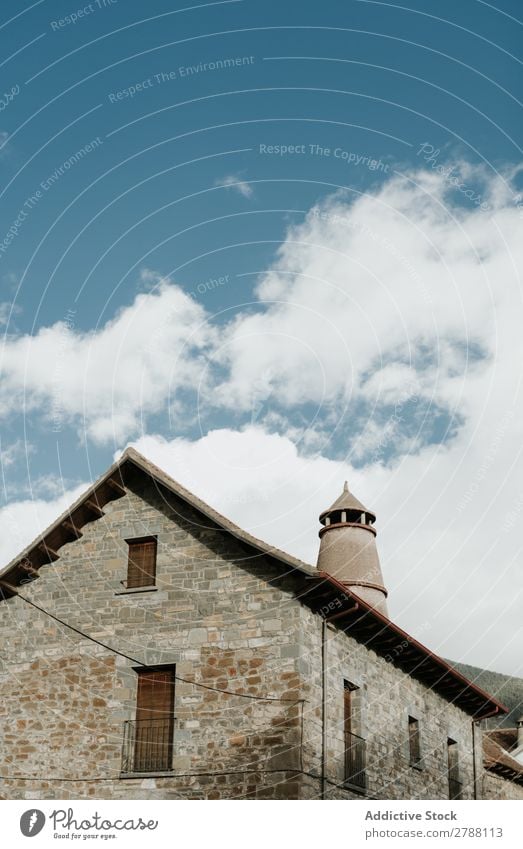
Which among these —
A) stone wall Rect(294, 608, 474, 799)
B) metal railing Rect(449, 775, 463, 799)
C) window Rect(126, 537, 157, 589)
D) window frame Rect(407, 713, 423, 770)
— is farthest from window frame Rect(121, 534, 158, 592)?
metal railing Rect(449, 775, 463, 799)

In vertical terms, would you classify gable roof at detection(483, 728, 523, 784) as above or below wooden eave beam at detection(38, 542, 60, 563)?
below

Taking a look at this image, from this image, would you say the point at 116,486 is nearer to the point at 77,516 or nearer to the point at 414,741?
the point at 77,516

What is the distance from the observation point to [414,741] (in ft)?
64.3

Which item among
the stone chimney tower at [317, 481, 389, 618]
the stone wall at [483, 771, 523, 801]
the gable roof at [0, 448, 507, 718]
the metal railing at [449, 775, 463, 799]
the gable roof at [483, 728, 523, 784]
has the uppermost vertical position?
the stone chimney tower at [317, 481, 389, 618]

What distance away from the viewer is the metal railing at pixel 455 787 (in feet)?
69.4

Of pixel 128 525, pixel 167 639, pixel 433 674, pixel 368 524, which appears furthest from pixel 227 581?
pixel 368 524

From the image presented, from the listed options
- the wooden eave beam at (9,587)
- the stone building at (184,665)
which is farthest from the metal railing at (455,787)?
the wooden eave beam at (9,587)

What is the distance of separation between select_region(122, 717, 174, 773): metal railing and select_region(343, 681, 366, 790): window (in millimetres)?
3241

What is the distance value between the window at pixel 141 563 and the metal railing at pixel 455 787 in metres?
9.53

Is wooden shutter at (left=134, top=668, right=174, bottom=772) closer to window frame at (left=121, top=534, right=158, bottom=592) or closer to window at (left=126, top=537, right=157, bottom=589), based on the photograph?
window frame at (left=121, top=534, right=158, bottom=592)

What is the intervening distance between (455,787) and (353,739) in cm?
618

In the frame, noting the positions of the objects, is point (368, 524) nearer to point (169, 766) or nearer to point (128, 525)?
point (128, 525)

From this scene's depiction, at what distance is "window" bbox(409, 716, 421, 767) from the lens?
763 inches
